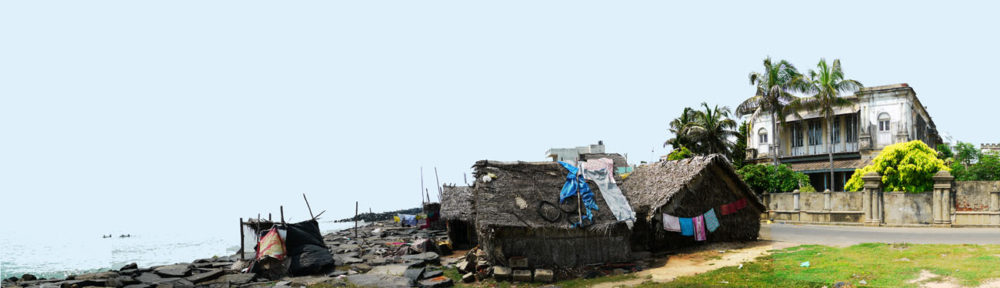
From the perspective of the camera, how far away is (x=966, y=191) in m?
22.1

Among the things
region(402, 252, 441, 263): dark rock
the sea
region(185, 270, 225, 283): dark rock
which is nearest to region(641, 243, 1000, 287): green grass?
region(402, 252, 441, 263): dark rock

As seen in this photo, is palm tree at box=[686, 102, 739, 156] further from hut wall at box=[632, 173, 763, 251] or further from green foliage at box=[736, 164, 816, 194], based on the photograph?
hut wall at box=[632, 173, 763, 251]

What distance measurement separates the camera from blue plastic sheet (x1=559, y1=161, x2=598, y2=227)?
15.5 metres

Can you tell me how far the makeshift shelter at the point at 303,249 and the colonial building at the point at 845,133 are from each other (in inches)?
1093

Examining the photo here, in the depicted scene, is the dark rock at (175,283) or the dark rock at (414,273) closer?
the dark rock at (414,273)

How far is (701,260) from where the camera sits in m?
15.0

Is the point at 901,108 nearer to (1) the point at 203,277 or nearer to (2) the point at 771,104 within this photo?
(2) the point at 771,104

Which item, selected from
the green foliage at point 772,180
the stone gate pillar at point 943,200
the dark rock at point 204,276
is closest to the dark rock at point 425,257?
the dark rock at point 204,276

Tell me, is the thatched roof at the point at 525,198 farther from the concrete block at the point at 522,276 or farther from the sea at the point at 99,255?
the sea at the point at 99,255

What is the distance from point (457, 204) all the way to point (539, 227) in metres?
10.5

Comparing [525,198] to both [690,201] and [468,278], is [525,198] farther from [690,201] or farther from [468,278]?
[690,201]

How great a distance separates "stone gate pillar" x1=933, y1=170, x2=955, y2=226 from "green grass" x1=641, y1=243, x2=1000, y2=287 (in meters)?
10.5

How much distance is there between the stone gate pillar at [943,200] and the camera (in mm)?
21938

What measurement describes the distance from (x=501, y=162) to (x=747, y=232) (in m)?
8.51
